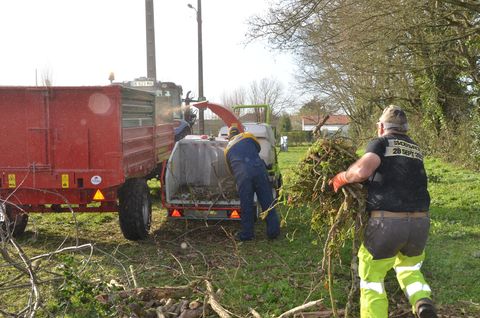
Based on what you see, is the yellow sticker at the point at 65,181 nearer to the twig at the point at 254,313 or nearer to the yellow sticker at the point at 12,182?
the yellow sticker at the point at 12,182

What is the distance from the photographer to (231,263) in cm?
568

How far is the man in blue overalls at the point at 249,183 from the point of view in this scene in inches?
264

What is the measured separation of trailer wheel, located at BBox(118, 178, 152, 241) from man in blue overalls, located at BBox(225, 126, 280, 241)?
1.34m

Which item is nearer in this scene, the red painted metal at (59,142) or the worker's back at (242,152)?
the red painted metal at (59,142)

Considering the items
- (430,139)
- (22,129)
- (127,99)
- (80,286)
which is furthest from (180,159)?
(430,139)

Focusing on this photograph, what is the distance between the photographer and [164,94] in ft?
37.0

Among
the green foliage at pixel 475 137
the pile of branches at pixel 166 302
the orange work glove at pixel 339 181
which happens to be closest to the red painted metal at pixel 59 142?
the pile of branches at pixel 166 302

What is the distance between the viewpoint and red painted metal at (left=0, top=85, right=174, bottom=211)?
6004 millimetres

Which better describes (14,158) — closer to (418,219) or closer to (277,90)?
(418,219)

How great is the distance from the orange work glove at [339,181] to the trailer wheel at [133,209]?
320 cm

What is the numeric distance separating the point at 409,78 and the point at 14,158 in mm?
17456

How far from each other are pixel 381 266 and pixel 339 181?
2.53ft

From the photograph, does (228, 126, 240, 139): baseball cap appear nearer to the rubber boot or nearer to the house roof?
the house roof

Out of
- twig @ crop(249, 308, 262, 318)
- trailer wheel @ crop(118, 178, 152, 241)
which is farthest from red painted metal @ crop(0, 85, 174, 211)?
twig @ crop(249, 308, 262, 318)
